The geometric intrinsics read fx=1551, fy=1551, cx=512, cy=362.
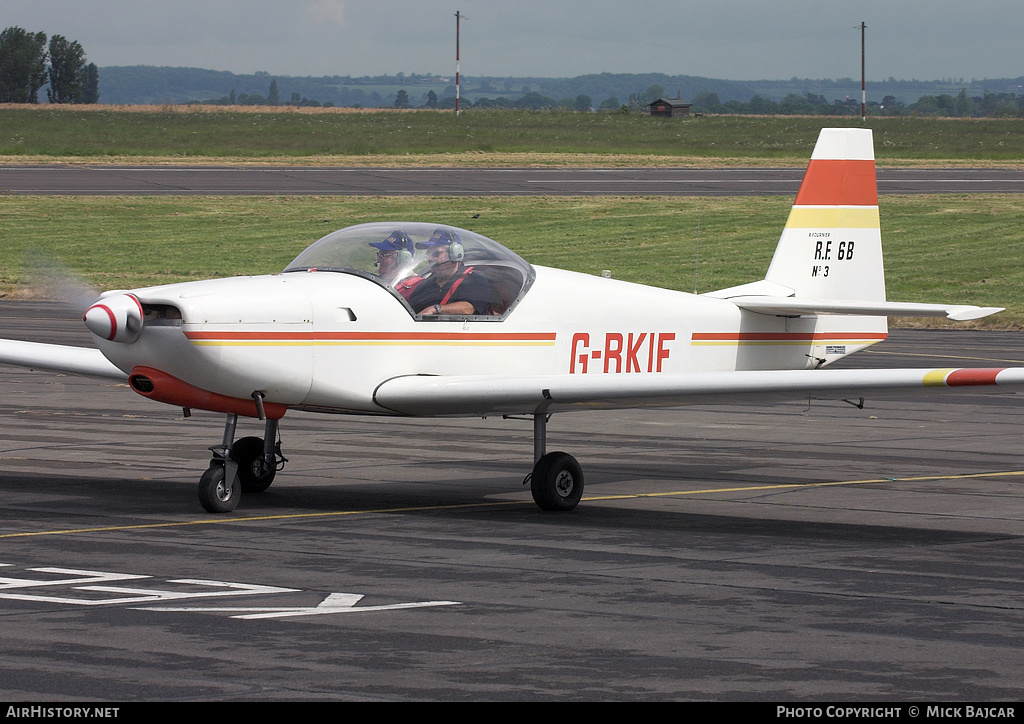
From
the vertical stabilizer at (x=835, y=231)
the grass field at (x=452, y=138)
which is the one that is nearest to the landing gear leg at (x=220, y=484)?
the vertical stabilizer at (x=835, y=231)

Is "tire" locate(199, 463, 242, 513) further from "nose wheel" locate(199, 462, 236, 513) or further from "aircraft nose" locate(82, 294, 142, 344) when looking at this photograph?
"aircraft nose" locate(82, 294, 142, 344)

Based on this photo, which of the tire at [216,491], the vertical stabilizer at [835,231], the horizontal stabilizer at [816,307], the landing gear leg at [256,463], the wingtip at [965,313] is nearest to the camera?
the tire at [216,491]

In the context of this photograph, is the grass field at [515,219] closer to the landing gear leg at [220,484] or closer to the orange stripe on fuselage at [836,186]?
the landing gear leg at [220,484]

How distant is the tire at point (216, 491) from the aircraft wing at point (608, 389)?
4.24ft

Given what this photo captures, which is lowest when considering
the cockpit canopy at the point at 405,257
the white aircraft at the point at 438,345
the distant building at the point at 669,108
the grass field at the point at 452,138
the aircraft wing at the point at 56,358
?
the aircraft wing at the point at 56,358

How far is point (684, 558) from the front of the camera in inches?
392

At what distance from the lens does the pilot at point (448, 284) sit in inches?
475

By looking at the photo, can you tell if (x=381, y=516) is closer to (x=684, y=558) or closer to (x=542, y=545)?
(x=542, y=545)

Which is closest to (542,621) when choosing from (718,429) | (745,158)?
(718,429)

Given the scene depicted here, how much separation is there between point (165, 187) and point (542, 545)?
47251 mm

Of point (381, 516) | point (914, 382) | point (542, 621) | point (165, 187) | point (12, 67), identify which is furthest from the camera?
point (12, 67)

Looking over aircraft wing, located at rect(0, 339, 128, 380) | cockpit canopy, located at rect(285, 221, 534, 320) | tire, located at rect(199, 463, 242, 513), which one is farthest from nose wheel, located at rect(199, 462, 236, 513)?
aircraft wing, located at rect(0, 339, 128, 380)

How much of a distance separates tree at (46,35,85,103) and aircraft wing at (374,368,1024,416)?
180 m

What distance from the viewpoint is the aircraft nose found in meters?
10.7
